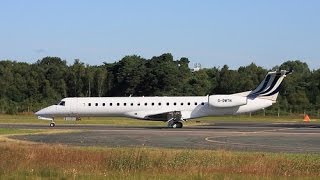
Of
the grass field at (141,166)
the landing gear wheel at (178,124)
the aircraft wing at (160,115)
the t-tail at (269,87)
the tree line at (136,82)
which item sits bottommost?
the grass field at (141,166)

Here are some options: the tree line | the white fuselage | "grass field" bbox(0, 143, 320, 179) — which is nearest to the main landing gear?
the white fuselage

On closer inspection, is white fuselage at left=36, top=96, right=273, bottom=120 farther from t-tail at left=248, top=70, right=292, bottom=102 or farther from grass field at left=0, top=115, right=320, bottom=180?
grass field at left=0, top=115, right=320, bottom=180

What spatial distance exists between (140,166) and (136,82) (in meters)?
94.7

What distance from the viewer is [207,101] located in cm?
5038

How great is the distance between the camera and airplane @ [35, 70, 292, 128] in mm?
49844

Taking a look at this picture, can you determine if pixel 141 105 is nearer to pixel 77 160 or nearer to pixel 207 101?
pixel 207 101

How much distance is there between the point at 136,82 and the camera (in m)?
111

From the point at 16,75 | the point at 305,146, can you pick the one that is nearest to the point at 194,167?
the point at 305,146

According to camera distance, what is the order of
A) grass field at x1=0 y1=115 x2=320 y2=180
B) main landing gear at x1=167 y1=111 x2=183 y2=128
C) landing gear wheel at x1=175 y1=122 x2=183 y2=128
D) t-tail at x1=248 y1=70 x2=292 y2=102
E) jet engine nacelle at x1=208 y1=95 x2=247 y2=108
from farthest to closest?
1. t-tail at x1=248 y1=70 x2=292 y2=102
2. main landing gear at x1=167 y1=111 x2=183 y2=128
3. landing gear wheel at x1=175 y1=122 x2=183 y2=128
4. jet engine nacelle at x1=208 y1=95 x2=247 y2=108
5. grass field at x1=0 y1=115 x2=320 y2=180

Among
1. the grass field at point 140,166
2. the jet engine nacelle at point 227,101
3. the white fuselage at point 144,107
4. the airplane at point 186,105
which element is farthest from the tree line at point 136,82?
the grass field at point 140,166

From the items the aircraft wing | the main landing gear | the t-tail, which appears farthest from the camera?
the aircraft wing

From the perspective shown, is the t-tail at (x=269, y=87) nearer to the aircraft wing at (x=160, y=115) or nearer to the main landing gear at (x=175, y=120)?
the aircraft wing at (x=160, y=115)

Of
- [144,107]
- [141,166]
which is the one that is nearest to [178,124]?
[144,107]

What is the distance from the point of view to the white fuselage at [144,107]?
50.3 meters
